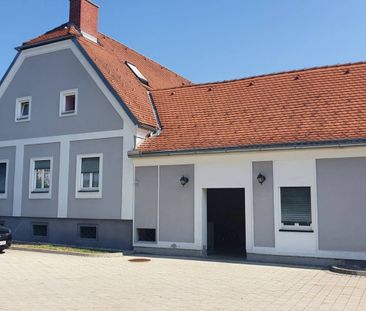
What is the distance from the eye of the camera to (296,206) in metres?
13.1

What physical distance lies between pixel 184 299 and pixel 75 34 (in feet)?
43.9

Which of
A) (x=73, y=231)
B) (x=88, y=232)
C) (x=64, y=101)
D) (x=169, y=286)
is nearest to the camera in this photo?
(x=169, y=286)

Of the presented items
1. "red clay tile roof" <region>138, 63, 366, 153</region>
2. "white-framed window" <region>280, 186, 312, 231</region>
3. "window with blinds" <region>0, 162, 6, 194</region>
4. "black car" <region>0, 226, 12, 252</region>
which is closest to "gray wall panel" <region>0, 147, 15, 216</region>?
"window with blinds" <region>0, 162, 6, 194</region>

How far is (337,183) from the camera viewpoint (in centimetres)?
1240

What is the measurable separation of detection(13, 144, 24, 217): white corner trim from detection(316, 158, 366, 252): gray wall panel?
12.5 m

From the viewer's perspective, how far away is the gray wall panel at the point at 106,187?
630 inches

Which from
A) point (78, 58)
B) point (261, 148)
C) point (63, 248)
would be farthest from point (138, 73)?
point (261, 148)

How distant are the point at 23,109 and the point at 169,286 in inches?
528

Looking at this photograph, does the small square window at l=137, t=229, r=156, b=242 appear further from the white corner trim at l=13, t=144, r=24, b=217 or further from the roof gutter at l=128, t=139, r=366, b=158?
the white corner trim at l=13, t=144, r=24, b=217

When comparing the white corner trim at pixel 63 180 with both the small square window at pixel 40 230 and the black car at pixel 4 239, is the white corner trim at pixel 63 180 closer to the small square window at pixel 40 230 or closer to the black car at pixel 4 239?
the small square window at pixel 40 230

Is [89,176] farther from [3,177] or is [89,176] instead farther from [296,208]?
[296,208]

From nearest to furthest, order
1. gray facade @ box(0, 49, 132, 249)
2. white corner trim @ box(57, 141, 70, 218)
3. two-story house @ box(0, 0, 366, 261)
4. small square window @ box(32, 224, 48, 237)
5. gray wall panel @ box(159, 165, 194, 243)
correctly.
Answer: two-story house @ box(0, 0, 366, 261), gray wall panel @ box(159, 165, 194, 243), gray facade @ box(0, 49, 132, 249), white corner trim @ box(57, 141, 70, 218), small square window @ box(32, 224, 48, 237)

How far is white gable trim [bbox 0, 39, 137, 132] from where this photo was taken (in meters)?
16.2

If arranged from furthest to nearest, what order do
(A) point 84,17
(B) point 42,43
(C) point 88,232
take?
(A) point 84,17, (B) point 42,43, (C) point 88,232
